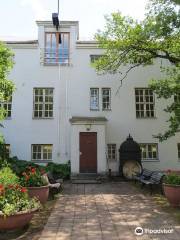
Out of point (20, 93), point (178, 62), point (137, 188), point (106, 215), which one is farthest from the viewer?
point (20, 93)

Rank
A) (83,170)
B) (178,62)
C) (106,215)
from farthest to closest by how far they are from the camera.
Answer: (83,170), (178,62), (106,215)

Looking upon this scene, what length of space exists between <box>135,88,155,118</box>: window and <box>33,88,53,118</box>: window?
21.6 ft

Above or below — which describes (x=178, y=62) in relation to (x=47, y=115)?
above

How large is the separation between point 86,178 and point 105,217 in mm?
9124

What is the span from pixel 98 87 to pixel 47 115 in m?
4.40

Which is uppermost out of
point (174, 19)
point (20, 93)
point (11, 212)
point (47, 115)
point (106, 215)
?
point (174, 19)

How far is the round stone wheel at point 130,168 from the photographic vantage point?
19.0 m

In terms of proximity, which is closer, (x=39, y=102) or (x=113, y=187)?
(x=113, y=187)

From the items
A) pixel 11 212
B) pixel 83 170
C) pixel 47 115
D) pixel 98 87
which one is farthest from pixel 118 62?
pixel 11 212

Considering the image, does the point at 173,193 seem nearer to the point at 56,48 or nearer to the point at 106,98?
the point at 106,98

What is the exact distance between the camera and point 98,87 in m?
20.8

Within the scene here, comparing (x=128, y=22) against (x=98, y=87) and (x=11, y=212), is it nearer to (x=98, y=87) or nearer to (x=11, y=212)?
(x=98, y=87)

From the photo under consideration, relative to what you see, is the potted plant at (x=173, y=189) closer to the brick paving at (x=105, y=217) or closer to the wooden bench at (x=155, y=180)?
the brick paving at (x=105, y=217)

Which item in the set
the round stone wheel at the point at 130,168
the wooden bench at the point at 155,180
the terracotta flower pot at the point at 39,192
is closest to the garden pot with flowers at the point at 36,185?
the terracotta flower pot at the point at 39,192
